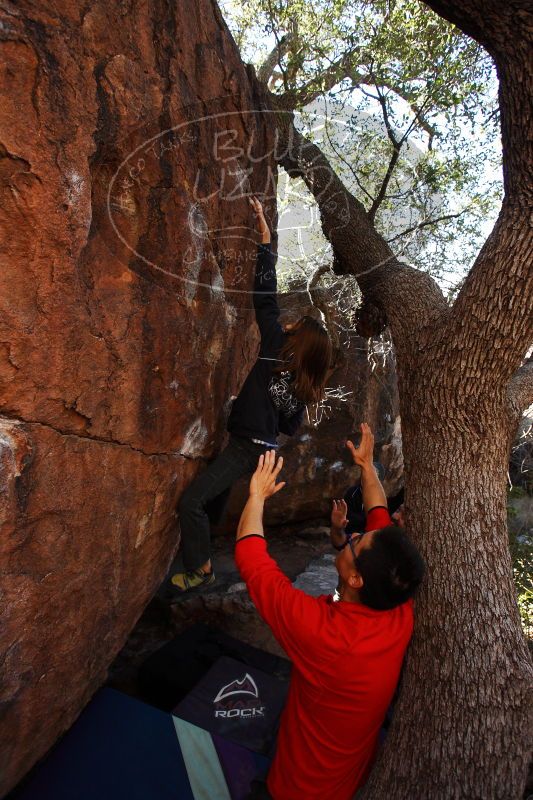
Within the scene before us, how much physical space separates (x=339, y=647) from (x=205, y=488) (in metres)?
1.39

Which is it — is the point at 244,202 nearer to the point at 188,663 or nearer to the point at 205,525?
the point at 205,525

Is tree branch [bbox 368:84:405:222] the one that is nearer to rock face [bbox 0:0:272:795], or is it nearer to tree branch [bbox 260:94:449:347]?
tree branch [bbox 260:94:449:347]

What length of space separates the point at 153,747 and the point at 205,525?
4.05 feet

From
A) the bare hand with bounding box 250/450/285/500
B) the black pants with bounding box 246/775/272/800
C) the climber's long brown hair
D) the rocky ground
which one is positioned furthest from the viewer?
the rocky ground

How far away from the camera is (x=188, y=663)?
12.9 feet

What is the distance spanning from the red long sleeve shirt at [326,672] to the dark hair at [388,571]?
0.33 ft

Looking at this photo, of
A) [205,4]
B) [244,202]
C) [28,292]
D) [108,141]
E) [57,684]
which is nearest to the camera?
[28,292]

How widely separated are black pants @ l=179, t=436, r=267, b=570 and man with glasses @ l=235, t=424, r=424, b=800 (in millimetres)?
841

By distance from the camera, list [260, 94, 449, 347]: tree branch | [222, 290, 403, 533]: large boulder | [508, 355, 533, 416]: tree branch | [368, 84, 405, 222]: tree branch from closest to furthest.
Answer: [508, 355, 533, 416]: tree branch, [260, 94, 449, 347]: tree branch, [222, 290, 403, 533]: large boulder, [368, 84, 405, 222]: tree branch

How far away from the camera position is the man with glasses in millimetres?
2449

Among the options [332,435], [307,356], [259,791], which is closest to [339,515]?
[307,356]

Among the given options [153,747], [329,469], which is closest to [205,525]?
[153,747]

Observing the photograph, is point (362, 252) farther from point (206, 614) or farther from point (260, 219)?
point (206, 614)

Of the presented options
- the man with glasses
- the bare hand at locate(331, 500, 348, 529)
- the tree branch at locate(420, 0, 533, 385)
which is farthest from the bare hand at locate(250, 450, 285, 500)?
the tree branch at locate(420, 0, 533, 385)
